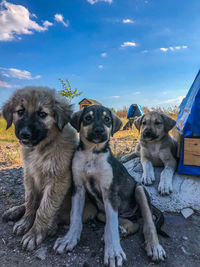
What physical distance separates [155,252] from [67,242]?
115 centimetres

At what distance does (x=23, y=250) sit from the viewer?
2725mm

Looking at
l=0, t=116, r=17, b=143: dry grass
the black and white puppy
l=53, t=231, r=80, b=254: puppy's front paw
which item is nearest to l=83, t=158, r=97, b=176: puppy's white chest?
the black and white puppy

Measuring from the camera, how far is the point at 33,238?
2.80 m

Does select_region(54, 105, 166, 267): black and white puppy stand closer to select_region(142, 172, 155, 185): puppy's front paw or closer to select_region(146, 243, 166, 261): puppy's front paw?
select_region(146, 243, 166, 261): puppy's front paw

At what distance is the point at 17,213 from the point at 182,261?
102 inches

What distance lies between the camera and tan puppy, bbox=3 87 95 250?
279 centimetres

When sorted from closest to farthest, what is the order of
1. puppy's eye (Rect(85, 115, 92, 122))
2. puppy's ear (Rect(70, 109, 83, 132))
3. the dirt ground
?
1. the dirt ground
2. puppy's eye (Rect(85, 115, 92, 122))
3. puppy's ear (Rect(70, 109, 83, 132))

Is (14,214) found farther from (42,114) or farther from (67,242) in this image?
(42,114)

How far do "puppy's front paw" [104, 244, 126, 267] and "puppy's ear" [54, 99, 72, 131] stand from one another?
168 centimetres

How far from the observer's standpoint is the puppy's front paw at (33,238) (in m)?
2.73

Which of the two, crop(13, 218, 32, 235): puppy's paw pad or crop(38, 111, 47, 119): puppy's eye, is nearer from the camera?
crop(38, 111, 47, 119): puppy's eye

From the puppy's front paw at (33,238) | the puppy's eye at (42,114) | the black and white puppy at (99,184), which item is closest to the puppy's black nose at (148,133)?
the black and white puppy at (99,184)

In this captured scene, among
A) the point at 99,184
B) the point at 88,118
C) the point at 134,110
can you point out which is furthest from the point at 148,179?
the point at 134,110

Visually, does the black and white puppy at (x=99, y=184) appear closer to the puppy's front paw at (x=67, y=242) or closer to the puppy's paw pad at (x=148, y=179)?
the puppy's front paw at (x=67, y=242)
